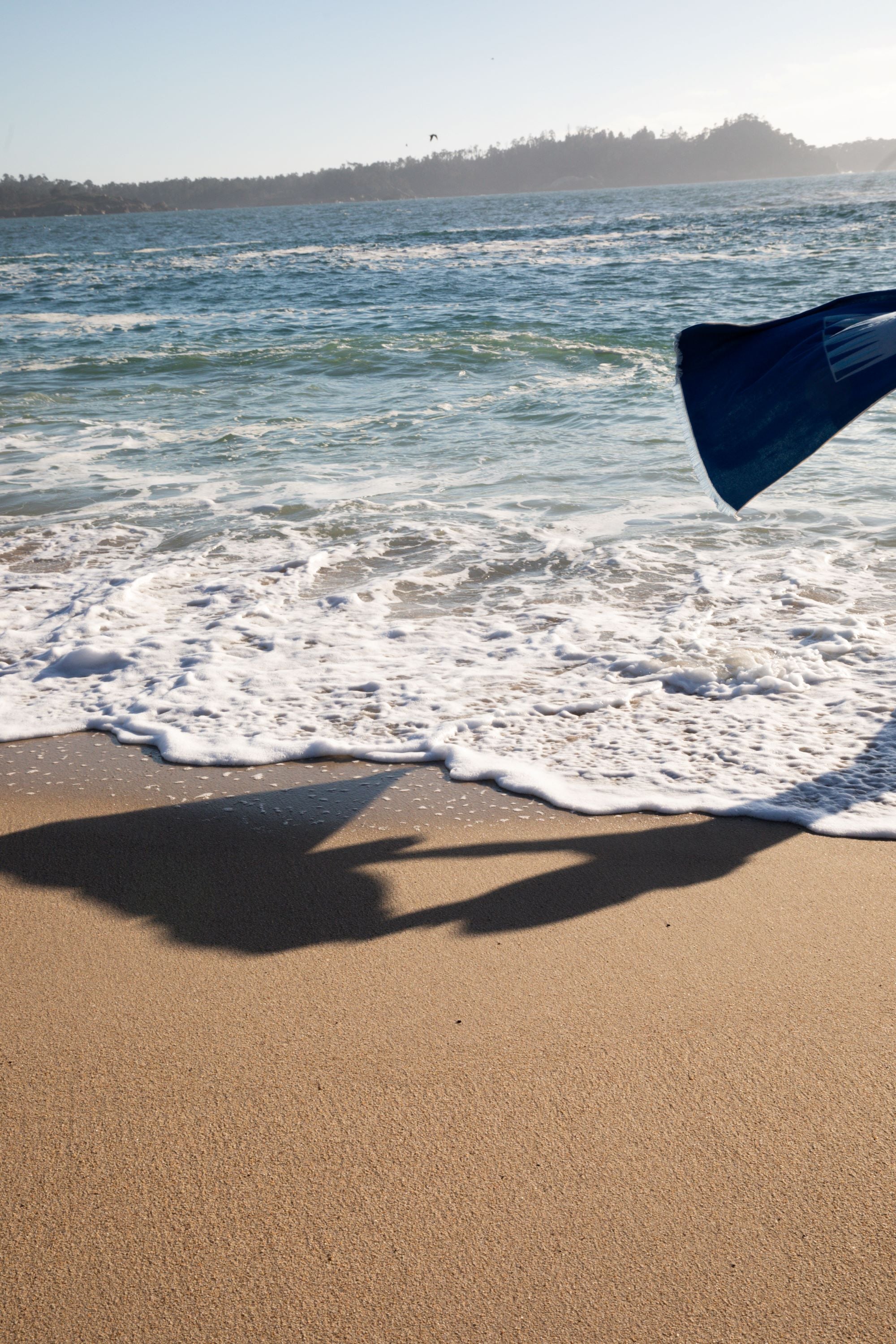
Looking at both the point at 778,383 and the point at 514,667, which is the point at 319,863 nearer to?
the point at 514,667

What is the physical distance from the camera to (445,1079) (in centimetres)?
196

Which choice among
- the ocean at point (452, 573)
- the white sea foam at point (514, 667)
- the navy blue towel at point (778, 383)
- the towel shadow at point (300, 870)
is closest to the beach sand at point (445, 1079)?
the towel shadow at point (300, 870)

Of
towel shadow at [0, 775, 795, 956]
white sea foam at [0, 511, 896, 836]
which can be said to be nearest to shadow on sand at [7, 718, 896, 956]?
towel shadow at [0, 775, 795, 956]

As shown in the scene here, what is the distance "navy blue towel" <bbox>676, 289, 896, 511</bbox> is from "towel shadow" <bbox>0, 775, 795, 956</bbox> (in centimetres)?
147

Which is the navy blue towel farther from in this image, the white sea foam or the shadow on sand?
the shadow on sand

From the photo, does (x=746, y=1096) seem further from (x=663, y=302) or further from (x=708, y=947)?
(x=663, y=302)

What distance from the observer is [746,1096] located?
1.90m

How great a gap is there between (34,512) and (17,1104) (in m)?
5.75

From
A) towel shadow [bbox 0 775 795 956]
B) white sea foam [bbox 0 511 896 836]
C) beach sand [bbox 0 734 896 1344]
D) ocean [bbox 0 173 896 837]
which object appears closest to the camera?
beach sand [bbox 0 734 896 1344]

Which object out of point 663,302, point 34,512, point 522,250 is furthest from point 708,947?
point 522,250

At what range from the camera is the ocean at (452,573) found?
11.3 feet

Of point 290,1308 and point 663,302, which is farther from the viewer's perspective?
point 663,302

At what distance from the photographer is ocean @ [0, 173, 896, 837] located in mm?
3445

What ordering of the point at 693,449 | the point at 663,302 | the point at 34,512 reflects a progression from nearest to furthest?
the point at 693,449 → the point at 34,512 → the point at 663,302
